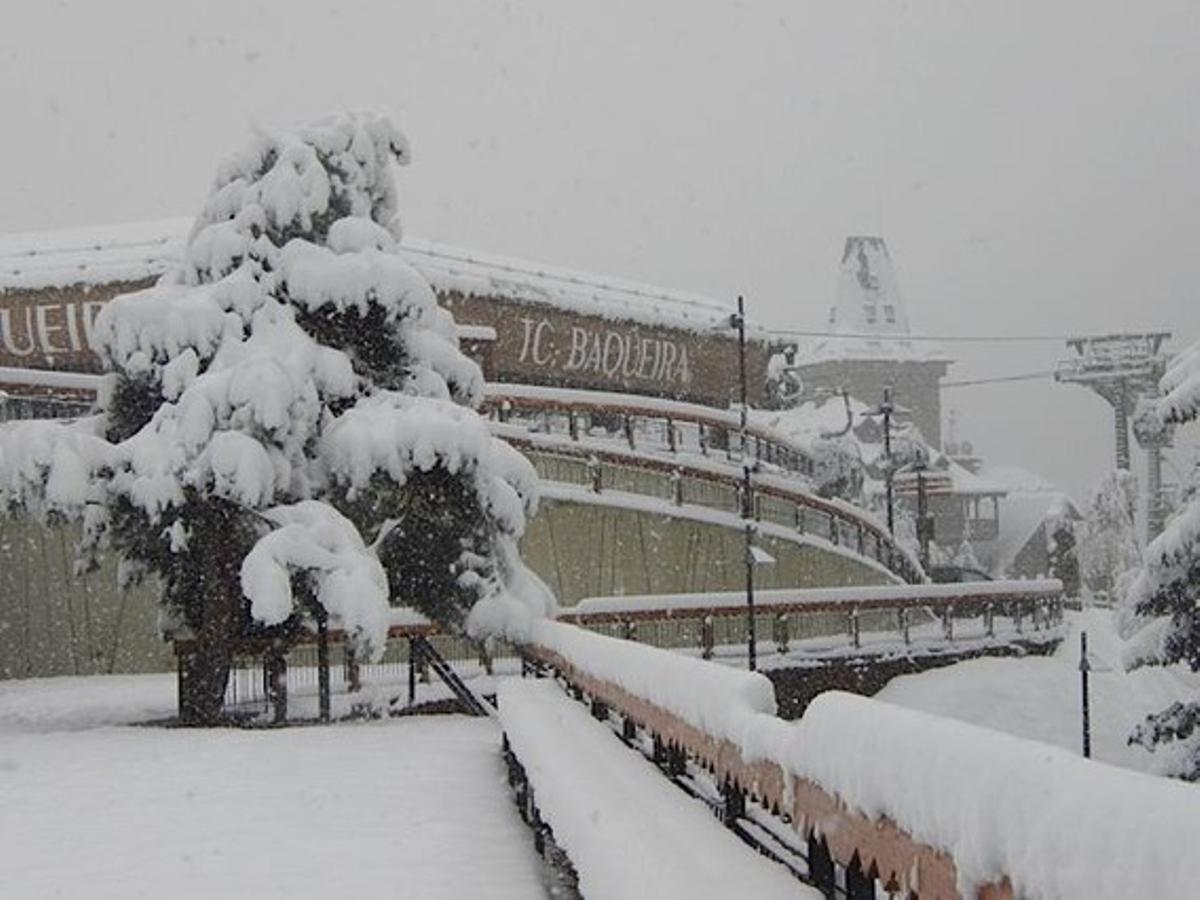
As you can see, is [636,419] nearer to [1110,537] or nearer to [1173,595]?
[1173,595]

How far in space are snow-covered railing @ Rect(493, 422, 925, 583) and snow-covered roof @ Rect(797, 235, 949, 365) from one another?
90.1m

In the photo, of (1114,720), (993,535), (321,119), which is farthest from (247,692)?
(993,535)

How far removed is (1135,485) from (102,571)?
97385 mm

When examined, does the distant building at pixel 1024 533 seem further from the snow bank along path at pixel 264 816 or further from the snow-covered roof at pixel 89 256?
the snow bank along path at pixel 264 816

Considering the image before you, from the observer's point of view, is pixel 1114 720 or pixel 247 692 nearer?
pixel 247 692

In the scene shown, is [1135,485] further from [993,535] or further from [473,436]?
[473,436]

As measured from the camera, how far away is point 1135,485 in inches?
4405

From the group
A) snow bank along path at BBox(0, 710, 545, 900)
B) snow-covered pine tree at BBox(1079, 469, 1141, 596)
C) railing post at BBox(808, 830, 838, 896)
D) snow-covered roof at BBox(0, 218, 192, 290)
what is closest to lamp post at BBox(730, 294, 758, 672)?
snow bank along path at BBox(0, 710, 545, 900)

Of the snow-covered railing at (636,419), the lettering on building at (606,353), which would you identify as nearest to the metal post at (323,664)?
the snow-covered railing at (636,419)

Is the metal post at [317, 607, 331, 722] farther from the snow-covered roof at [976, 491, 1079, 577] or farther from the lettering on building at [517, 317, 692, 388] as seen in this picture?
the snow-covered roof at [976, 491, 1079, 577]

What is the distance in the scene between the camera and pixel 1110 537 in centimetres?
10669

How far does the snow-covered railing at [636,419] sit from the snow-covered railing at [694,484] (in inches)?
32.1

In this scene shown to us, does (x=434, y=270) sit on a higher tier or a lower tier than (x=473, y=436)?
higher

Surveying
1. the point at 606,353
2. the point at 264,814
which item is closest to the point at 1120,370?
the point at 606,353
